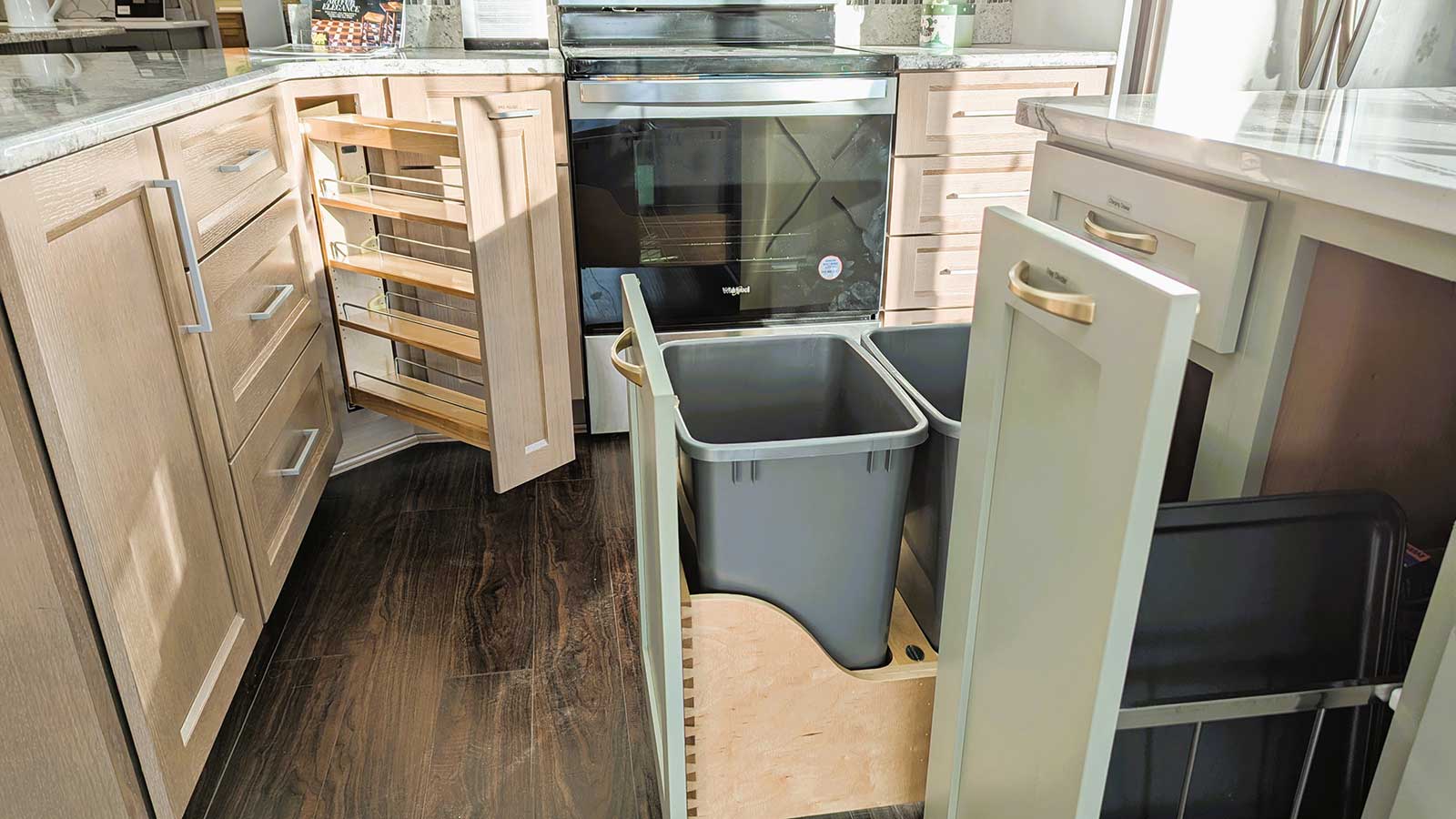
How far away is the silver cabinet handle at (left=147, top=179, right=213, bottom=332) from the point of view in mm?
1161

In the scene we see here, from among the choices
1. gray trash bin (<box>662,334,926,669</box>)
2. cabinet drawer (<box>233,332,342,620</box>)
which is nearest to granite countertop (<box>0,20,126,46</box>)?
cabinet drawer (<box>233,332,342,620</box>)

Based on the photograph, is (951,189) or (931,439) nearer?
(931,439)

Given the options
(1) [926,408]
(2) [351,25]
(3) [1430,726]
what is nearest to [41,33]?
(2) [351,25]

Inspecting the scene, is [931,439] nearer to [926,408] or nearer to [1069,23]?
[926,408]

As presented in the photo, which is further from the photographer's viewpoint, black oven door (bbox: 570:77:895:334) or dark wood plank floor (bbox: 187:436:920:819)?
black oven door (bbox: 570:77:895:334)

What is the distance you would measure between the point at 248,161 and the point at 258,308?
243mm

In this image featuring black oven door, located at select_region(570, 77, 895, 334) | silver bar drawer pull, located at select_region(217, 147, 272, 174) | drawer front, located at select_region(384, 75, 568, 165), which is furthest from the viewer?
black oven door, located at select_region(570, 77, 895, 334)

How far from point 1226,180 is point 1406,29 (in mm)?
1176

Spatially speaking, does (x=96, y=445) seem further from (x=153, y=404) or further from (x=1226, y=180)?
(x=1226, y=180)

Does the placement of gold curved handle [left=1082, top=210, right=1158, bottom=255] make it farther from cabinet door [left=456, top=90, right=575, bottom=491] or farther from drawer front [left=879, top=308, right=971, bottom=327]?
drawer front [left=879, top=308, right=971, bottom=327]

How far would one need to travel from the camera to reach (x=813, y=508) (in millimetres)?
1058

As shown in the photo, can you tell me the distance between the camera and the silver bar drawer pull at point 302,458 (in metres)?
1.61

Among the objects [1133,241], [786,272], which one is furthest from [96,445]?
[786,272]

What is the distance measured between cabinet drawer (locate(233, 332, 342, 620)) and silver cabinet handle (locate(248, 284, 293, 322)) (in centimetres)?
14
